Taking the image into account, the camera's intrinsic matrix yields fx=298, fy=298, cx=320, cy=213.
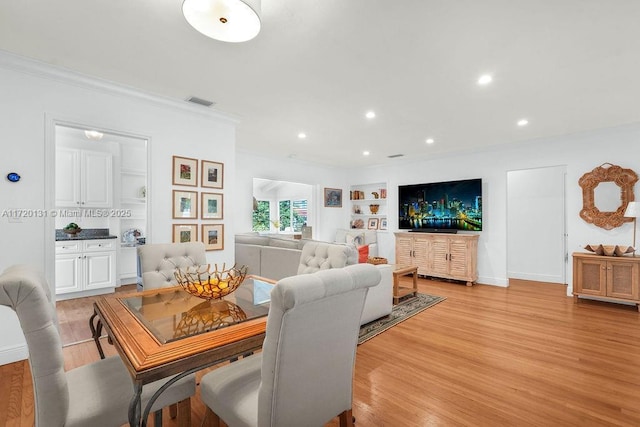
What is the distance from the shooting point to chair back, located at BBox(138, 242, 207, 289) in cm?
224

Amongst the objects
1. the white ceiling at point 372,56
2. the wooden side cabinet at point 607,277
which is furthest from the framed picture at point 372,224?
the wooden side cabinet at point 607,277

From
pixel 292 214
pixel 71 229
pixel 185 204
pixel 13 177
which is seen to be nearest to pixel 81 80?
pixel 13 177

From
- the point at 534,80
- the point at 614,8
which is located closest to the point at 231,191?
the point at 534,80

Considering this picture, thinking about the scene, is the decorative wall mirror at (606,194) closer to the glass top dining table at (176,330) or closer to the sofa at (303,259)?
the sofa at (303,259)

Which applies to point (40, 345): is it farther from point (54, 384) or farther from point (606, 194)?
point (606, 194)

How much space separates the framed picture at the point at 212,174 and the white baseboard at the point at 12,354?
2.14 meters

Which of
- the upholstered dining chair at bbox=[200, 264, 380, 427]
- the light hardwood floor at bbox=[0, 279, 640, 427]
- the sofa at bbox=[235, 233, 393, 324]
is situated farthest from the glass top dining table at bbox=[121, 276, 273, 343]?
the light hardwood floor at bbox=[0, 279, 640, 427]

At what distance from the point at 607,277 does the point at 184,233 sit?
17.9 ft

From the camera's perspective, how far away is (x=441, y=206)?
5938 mm

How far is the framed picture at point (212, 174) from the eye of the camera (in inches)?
141

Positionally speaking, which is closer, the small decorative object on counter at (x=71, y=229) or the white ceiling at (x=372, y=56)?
the white ceiling at (x=372, y=56)

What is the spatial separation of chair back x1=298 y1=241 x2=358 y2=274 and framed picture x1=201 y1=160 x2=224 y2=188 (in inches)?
67.8

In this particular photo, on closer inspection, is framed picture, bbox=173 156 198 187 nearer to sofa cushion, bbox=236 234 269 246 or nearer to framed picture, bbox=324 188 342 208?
sofa cushion, bbox=236 234 269 246

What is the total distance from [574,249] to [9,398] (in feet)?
21.2
